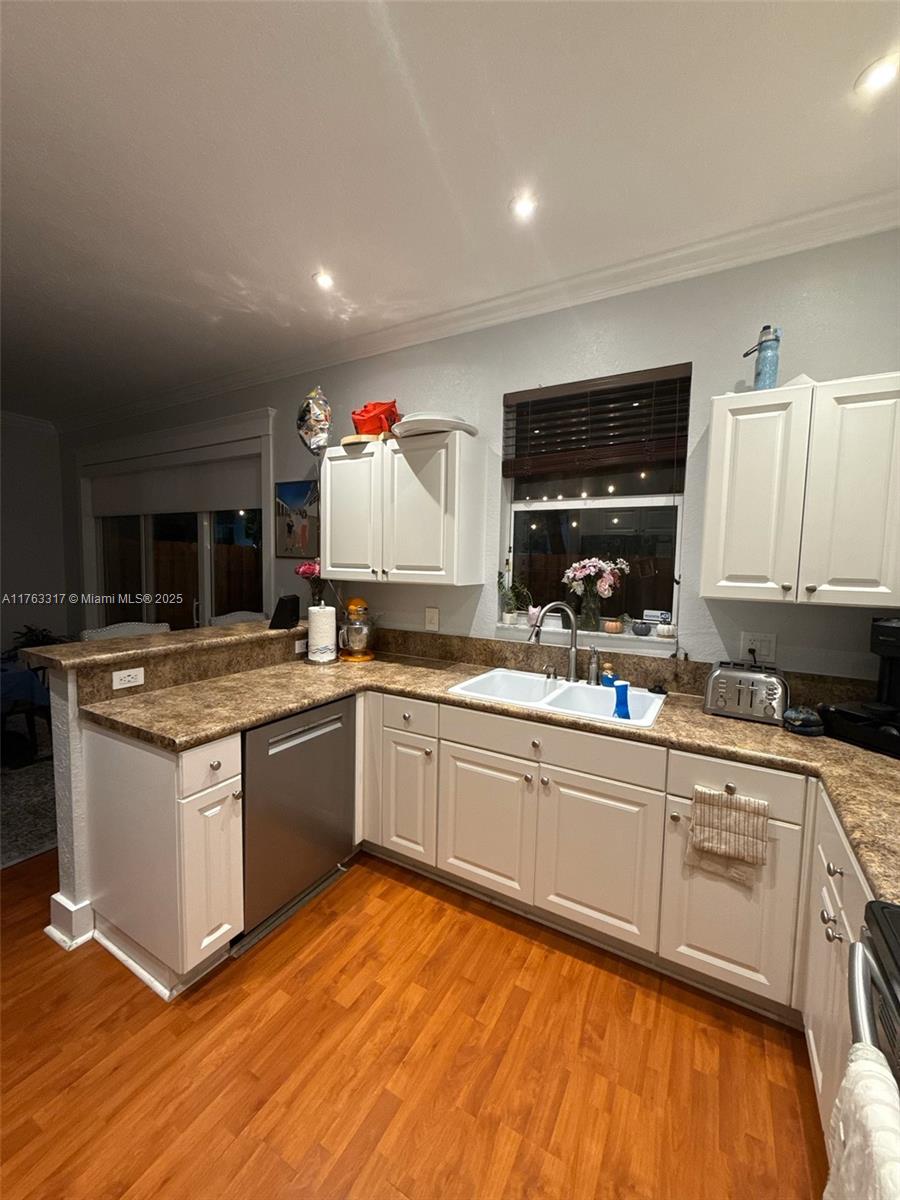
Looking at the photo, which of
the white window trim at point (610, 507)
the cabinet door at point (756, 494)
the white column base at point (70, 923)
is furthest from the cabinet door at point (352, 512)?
the white column base at point (70, 923)

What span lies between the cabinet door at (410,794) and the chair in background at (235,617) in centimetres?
184

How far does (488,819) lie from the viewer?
1.96 m

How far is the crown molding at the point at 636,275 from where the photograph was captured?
171 cm

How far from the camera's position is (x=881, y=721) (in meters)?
1.49

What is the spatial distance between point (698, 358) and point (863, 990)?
83.1 inches

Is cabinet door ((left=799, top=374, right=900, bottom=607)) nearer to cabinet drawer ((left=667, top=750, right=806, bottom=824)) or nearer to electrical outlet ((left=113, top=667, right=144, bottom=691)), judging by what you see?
cabinet drawer ((left=667, top=750, right=806, bottom=824))

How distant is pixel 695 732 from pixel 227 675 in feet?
6.49

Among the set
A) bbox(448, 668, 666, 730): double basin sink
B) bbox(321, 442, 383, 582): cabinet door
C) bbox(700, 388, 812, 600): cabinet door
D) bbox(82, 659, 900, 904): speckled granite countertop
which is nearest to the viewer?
bbox(82, 659, 900, 904): speckled granite countertop

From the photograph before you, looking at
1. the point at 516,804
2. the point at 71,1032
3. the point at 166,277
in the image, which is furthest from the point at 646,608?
the point at 166,277

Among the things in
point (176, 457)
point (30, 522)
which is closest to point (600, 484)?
point (176, 457)

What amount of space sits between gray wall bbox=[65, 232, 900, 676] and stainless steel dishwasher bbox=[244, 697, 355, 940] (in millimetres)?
971

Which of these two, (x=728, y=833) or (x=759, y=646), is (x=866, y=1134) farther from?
(x=759, y=646)

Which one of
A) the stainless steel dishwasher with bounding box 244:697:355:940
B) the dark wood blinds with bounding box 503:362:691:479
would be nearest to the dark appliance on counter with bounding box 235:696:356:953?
the stainless steel dishwasher with bounding box 244:697:355:940

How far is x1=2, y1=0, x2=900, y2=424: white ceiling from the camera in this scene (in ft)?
3.77
